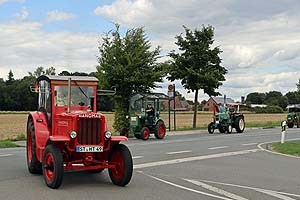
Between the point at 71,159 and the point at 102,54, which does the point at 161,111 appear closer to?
the point at 102,54

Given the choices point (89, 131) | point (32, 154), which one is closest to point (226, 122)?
point (32, 154)

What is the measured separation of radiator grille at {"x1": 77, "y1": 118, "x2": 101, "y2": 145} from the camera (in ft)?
36.0

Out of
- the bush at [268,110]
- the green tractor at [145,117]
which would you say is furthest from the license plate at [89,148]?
the bush at [268,110]

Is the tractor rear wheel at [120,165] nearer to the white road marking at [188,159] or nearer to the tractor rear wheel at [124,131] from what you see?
the white road marking at [188,159]

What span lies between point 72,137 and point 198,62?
2725 centimetres

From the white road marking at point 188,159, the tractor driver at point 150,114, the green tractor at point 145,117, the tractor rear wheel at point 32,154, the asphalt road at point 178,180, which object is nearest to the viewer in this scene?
the asphalt road at point 178,180

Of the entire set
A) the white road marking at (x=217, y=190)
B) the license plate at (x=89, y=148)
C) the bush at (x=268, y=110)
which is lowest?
the white road marking at (x=217, y=190)

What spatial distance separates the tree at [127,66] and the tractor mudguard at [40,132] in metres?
16.3

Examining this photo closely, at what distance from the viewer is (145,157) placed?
1706 centimetres

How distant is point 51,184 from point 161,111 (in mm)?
20282

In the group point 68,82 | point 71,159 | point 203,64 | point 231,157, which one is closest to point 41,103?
point 68,82

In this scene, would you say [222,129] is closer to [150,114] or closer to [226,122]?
[226,122]

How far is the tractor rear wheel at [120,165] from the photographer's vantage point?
10.9 m

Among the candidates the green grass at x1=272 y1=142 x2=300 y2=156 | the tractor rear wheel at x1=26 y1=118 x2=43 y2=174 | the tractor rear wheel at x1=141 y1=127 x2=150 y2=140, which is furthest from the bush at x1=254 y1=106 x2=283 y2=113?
the tractor rear wheel at x1=26 y1=118 x2=43 y2=174
